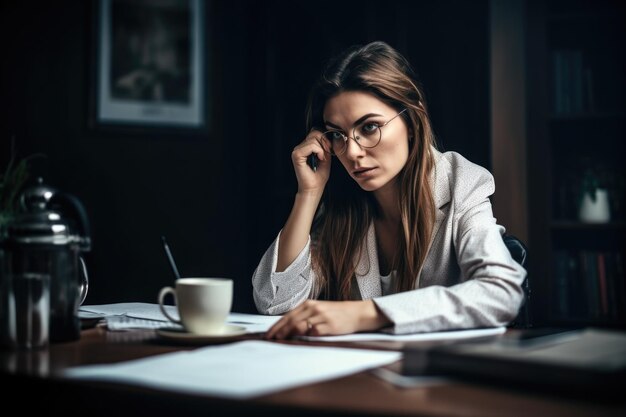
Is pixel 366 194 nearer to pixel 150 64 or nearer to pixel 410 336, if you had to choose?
pixel 410 336

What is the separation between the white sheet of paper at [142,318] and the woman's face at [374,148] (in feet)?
1.68

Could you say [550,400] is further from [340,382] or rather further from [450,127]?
[450,127]

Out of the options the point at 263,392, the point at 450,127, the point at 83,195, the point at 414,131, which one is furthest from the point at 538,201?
the point at 263,392

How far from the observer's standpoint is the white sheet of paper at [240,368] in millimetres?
717

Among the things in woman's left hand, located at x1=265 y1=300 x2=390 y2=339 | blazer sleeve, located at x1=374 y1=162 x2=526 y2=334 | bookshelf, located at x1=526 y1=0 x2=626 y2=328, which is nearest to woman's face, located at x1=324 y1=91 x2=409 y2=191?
blazer sleeve, located at x1=374 y1=162 x2=526 y2=334

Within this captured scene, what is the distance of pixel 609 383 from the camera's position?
0.66 metres

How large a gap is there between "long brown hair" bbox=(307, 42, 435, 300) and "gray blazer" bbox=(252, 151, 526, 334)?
27 millimetres

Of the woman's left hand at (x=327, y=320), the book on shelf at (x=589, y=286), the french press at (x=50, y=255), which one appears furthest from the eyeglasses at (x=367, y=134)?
the book on shelf at (x=589, y=286)

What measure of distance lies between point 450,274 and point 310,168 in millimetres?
458

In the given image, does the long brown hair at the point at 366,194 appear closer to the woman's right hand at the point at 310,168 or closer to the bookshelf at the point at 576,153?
the woman's right hand at the point at 310,168

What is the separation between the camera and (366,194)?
1880 mm

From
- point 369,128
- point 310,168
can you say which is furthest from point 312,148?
point 369,128

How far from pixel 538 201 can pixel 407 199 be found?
100cm

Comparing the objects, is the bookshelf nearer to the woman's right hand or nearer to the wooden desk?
the woman's right hand
